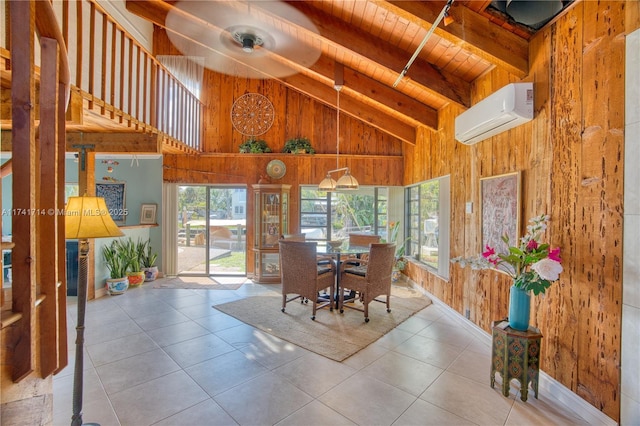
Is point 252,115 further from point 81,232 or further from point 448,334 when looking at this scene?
point 448,334

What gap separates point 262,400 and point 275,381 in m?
0.25

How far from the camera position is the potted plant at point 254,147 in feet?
19.2

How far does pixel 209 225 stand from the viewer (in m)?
6.11

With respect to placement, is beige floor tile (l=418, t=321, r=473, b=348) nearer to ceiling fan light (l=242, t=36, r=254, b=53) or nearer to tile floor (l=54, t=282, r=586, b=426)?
tile floor (l=54, t=282, r=586, b=426)

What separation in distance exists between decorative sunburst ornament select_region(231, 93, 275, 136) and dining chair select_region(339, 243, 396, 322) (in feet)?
11.7

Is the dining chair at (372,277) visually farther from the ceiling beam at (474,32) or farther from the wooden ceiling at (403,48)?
the ceiling beam at (474,32)

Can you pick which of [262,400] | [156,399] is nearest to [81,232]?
[156,399]

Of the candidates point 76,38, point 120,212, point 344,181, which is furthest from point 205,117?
point 344,181

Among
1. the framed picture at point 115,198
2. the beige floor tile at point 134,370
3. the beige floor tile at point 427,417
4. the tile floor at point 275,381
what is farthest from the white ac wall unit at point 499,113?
the framed picture at point 115,198

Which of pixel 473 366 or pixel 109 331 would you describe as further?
pixel 109 331

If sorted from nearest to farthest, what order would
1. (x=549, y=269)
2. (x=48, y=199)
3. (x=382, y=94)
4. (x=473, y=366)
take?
1. (x=48, y=199)
2. (x=549, y=269)
3. (x=473, y=366)
4. (x=382, y=94)

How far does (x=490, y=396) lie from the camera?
7.49 feet

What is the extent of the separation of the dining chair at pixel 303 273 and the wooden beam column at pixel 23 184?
288 cm

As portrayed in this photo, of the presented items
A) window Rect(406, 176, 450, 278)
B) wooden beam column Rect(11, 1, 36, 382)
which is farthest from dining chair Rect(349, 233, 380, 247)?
wooden beam column Rect(11, 1, 36, 382)
